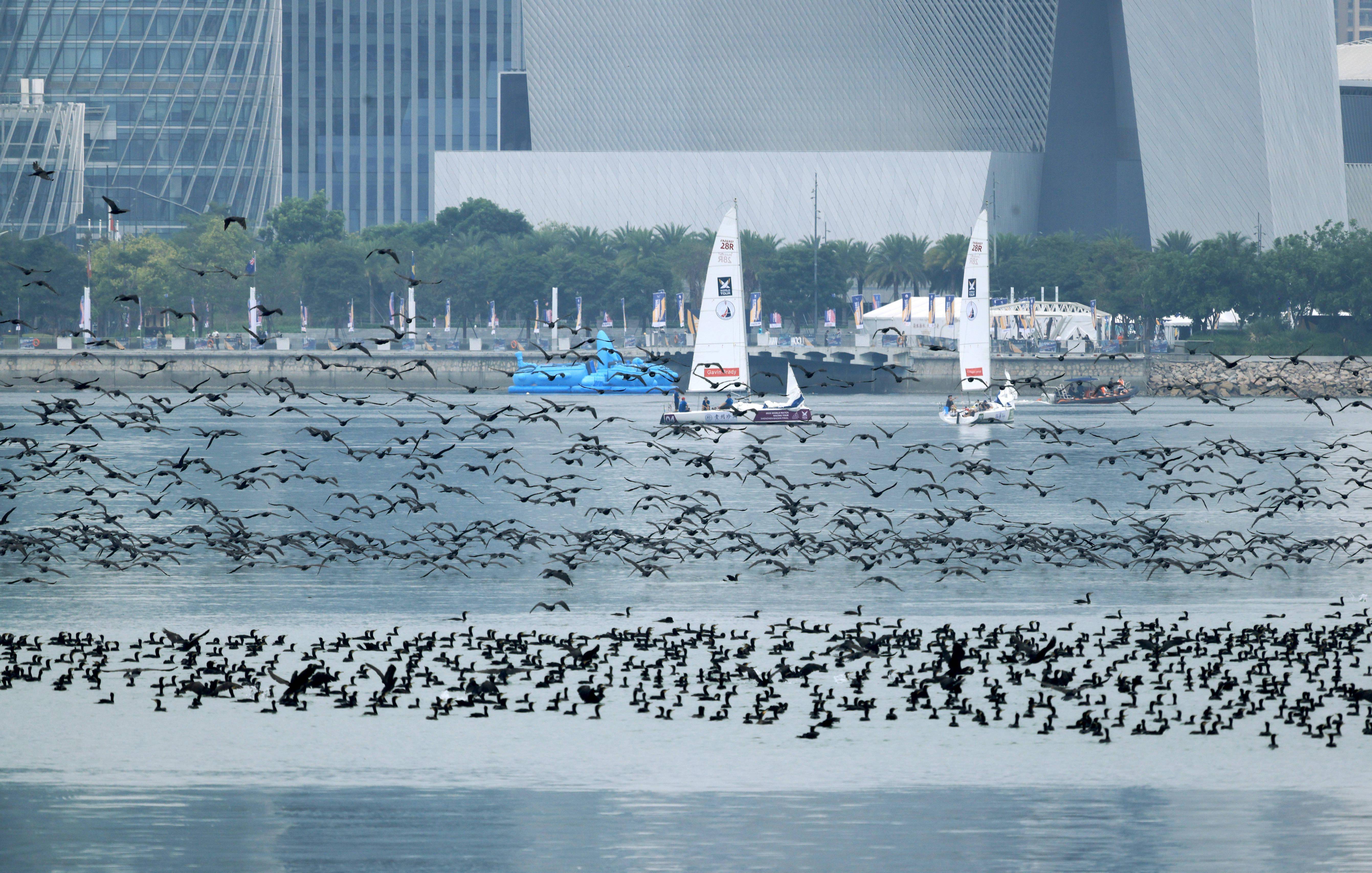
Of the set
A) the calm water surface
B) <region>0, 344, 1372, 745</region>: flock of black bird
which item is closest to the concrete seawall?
<region>0, 344, 1372, 745</region>: flock of black bird

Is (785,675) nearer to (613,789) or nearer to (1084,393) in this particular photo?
(613,789)

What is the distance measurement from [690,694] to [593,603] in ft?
41.8

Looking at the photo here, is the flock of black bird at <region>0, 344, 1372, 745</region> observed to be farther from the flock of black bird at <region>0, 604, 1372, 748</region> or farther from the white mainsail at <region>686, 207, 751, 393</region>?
the white mainsail at <region>686, 207, 751, 393</region>

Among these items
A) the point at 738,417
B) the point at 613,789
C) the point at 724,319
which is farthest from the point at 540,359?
the point at 613,789

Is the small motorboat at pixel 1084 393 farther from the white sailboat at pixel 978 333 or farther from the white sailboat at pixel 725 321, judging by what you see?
the white sailboat at pixel 725 321

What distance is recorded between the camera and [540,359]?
175625mm

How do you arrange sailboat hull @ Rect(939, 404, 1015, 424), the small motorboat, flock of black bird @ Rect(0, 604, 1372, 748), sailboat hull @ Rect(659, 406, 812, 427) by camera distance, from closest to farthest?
flock of black bird @ Rect(0, 604, 1372, 748)
sailboat hull @ Rect(659, 406, 812, 427)
sailboat hull @ Rect(939, 404, 1015, 424)
the small motorboat

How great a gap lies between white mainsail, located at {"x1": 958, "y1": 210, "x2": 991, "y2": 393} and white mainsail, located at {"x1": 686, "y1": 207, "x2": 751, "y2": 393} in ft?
81.5

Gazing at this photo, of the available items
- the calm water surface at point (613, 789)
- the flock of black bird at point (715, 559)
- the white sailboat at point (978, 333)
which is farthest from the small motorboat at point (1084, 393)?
the calm water surface at point (613, 789)

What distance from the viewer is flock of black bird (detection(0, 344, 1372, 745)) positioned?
99.9ft

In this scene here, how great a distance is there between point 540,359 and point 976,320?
56891mm

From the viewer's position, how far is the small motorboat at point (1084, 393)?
523 ft

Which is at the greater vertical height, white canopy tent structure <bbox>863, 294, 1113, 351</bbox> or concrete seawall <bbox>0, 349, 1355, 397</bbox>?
white canopy tent structure <bbox>863, 294, 1113, 351</bbox>

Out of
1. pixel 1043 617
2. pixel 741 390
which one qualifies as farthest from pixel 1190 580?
pixel 741 390
